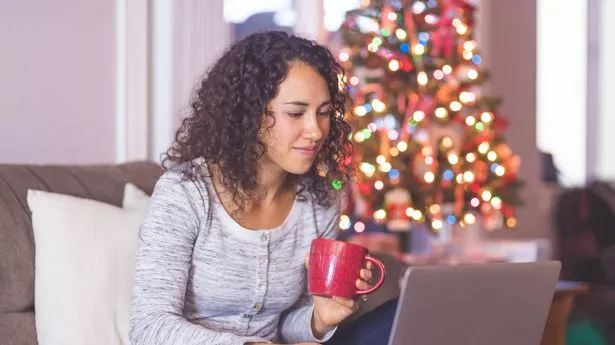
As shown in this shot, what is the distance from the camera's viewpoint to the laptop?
1.58 metres

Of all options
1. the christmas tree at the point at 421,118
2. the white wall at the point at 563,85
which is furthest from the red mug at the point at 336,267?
the white wall at the point at 563,85

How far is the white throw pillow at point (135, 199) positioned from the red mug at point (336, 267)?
2.23 ft

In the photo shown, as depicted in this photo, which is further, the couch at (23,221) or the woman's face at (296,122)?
the couch at (23,221)

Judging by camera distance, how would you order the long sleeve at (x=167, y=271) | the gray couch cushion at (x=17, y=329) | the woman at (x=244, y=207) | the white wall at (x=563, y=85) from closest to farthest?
the long sleeve at (x=167, y=271), the woman at (x=244, y=207), the gray couch cushion at (x=17, y=329), the white wall at (x=563, y=85)

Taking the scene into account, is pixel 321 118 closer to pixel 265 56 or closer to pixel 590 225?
pixel 265 56

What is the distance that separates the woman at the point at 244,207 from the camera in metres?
1.84

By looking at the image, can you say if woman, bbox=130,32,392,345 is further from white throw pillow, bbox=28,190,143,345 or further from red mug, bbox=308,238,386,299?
white throw pillow, bbox=28,190,143,345

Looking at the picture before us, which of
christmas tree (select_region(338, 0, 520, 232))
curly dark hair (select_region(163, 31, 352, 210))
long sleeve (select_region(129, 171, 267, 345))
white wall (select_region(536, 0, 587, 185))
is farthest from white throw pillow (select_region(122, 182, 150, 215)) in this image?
white wall (select_region(536, 0, 587, 185))

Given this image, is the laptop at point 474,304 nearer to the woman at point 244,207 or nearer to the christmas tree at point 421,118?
the woman at point 244,207

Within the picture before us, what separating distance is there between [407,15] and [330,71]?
202 centimetres

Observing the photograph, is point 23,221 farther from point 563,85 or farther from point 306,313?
point 563,85

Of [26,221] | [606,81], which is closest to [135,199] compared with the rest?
[26,221]

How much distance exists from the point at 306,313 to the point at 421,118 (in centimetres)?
201

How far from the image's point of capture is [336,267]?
167cm
